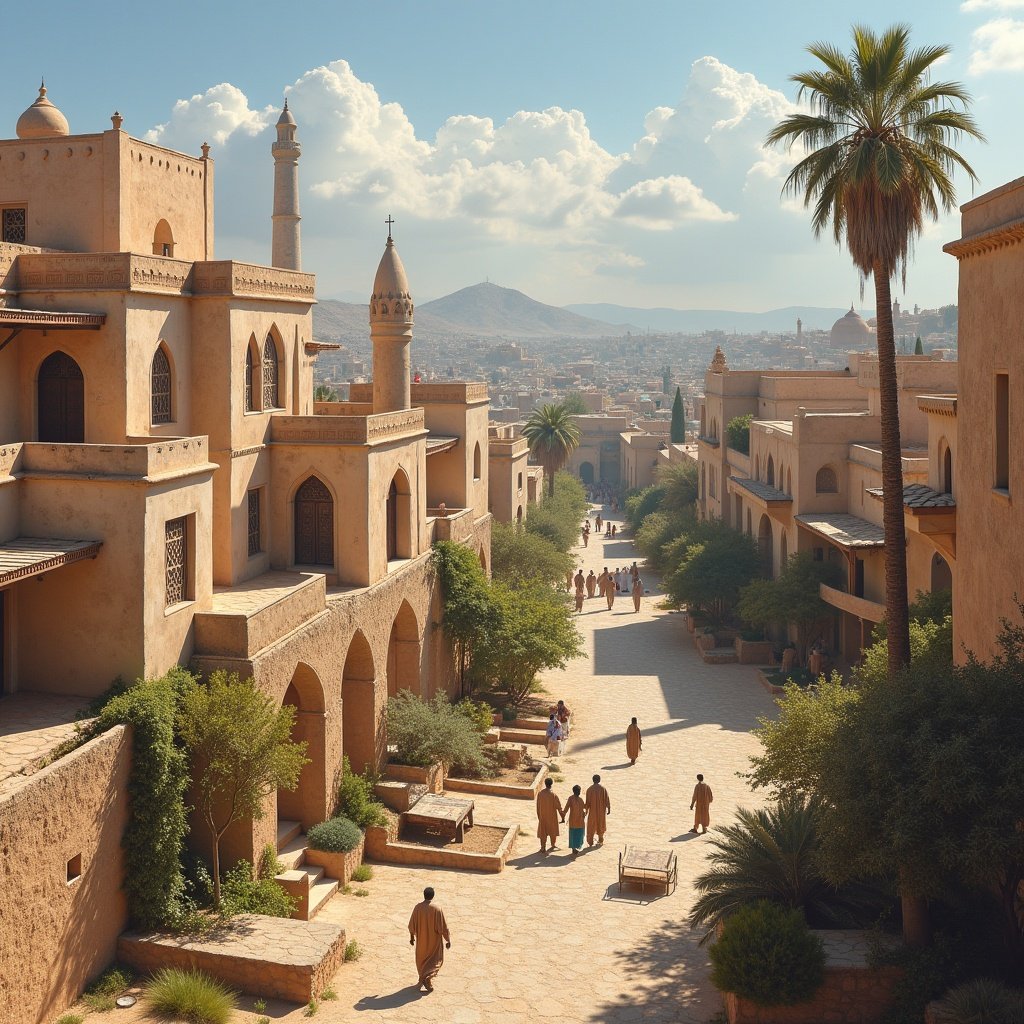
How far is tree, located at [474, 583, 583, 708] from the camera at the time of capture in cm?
2648

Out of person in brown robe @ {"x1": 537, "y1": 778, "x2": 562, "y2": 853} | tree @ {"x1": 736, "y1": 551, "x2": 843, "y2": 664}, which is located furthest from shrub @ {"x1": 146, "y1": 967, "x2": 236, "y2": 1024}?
tree @ {"x1": 736, "y1": 551, "x2": 843, "y2": 664}

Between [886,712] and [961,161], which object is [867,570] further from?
[886,712]

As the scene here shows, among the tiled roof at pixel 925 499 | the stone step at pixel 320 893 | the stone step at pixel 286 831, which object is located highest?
the tiled roof at pixel 925 499

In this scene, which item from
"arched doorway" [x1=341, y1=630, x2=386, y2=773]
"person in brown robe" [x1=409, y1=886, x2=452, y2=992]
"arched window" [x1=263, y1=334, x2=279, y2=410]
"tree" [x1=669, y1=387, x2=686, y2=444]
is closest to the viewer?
"person in brown robe" [x1=409, y1=886, x2=452, y2=992]

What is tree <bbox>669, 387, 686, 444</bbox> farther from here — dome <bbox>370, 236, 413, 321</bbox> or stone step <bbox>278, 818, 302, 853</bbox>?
stone step <bbox>278, 818, 302, 853</bbox>

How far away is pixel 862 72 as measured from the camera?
55.9ft

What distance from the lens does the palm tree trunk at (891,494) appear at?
17.0 metres

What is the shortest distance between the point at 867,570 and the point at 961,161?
14978 millimetres

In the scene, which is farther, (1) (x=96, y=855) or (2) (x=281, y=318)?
(2) (x=281, y=318)

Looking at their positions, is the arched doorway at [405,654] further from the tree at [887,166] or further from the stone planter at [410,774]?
the tree at [887,166]

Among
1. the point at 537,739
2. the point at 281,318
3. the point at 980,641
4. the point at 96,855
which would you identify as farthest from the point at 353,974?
the point at 281,318

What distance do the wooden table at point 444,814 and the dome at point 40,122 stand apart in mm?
14849

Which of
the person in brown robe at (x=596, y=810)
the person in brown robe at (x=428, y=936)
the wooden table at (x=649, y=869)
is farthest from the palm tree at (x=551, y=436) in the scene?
the person in brown robe at (x=428, y=936)

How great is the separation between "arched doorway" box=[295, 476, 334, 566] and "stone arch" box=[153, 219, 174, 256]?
575 centimetres
